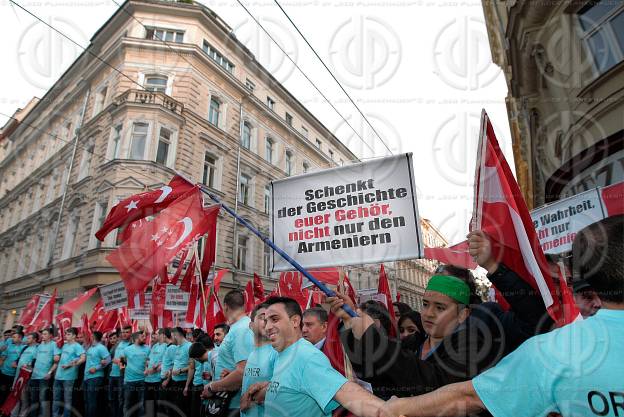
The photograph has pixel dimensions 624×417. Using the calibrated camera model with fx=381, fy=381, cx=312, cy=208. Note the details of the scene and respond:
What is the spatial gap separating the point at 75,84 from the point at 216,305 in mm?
22659

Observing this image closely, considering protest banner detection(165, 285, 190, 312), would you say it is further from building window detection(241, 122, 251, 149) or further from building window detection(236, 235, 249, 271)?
building window detection(241, 122, 251, 149)

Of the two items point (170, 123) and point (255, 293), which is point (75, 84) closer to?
point (170, 123)

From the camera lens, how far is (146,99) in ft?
55.9

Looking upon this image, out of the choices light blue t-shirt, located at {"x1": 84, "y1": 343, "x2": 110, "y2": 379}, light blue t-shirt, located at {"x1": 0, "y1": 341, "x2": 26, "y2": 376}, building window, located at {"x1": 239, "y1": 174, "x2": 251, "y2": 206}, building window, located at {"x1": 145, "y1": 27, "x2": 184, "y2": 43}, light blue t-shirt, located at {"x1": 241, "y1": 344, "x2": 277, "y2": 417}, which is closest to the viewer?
light blue t-shirt, located at {"x1": 241, "y1": 344, "x2": 277, "y2": 417}

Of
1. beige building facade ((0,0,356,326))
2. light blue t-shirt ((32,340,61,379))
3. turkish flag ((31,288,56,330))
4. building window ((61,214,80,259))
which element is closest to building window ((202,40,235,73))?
beige building facade ((0,0,356,326))

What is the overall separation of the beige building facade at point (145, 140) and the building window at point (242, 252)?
76 mm

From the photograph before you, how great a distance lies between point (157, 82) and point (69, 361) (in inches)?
573

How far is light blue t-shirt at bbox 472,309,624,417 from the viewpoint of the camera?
1.06 m

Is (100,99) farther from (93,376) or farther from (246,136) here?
(93,376)

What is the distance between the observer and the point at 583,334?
1138 mm

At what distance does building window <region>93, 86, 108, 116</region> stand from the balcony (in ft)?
9.17

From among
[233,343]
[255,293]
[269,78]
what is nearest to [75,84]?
[269,78]

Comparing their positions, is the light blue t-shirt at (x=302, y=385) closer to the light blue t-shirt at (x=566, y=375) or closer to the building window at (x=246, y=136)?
the light blue t-shirt at (x=566, y=375)

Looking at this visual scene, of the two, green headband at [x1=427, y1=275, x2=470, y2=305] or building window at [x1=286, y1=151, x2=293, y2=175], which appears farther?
building window at [x1=286, y1=151, x2=293, y2=175]
